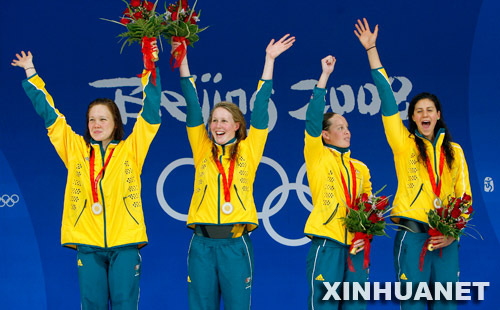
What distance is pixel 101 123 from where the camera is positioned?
13.8 ft

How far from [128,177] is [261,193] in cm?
170

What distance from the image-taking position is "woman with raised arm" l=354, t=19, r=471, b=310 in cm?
431

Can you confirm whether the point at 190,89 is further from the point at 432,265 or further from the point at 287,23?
the point at 432,265

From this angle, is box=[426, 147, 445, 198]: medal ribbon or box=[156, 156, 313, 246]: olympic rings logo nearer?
box=[426, 147, 445, 198]: medal ribbon

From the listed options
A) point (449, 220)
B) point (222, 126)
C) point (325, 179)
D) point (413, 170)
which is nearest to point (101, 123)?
point (222, 126)

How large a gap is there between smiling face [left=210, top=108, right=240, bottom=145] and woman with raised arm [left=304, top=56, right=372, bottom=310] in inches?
20.1

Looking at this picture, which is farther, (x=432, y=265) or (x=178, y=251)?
(x=178, y=251)

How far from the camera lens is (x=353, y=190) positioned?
4.37m

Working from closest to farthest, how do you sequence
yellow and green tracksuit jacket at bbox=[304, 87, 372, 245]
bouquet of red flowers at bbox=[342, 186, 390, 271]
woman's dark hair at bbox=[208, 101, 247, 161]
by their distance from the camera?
bouquet of red flowers at bbox=[342, 186, 390, 271] < yellow and green tracksuit jacket at bbox=[304, 87, 372, 245] < woman's dark hair at bbox=[208, 101, 247, 161]

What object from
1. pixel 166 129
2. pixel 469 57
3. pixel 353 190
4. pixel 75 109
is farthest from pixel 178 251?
pixel 469 57

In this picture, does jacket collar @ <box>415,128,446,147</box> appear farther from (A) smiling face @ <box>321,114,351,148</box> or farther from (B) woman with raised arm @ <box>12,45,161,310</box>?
(B) woman with raised arm @ <box>12,45,161,310</box>

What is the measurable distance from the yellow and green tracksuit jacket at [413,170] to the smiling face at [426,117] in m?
0.05

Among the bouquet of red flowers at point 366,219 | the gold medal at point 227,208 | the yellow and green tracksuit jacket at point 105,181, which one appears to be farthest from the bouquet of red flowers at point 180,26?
the bouquet of red flowers at point 366,219

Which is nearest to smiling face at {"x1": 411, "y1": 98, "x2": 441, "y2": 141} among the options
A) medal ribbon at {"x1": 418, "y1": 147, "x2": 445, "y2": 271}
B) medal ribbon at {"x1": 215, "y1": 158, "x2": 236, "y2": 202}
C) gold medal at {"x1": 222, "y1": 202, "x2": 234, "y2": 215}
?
medal ribbon at {"x1": 418, "y1": 147, "x2": 445, "y2": 271}
